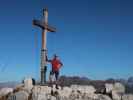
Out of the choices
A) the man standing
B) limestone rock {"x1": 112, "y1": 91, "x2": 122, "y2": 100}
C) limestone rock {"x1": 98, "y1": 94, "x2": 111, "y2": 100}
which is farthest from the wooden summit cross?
limestone rock {"x1": 112, "y1": 91, "x2": 122, "y2": 100}

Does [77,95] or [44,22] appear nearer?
[77,95]

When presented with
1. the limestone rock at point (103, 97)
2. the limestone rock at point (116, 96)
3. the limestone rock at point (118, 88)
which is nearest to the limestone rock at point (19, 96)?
the limestone rock at point (103, 97)

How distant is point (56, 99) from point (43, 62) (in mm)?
3930

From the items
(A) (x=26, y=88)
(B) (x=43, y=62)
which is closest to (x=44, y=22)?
(B) (x=43, y=62)

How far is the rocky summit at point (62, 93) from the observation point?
75.2ft

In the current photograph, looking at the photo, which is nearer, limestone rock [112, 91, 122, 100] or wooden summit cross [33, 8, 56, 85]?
limestone rock [112, 91, 122, 100]

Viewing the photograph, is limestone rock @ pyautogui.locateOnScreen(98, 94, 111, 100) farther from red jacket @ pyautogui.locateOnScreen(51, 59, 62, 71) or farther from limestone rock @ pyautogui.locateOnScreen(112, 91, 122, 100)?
red jacket @ pyautogui.locateOnScreen(51, 59, 62, 71)

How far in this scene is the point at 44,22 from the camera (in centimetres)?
2656

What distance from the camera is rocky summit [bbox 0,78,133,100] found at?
22.9 metres

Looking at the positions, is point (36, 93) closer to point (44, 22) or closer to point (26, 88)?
point (26, 88)

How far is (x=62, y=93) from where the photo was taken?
76.8ft

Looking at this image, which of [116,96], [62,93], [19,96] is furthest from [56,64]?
[116,96]

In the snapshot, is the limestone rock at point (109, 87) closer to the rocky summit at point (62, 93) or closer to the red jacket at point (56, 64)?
the rocky summit at point (62, 93)

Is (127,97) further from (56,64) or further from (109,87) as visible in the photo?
(56,64)
